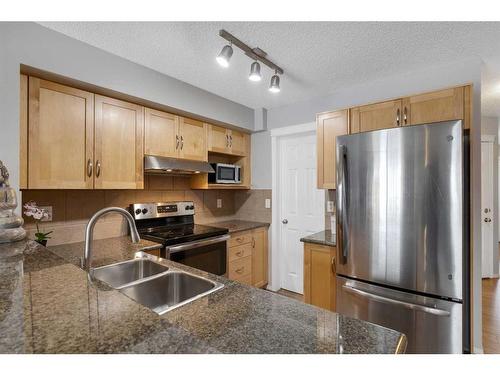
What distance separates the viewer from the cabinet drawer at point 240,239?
2898 millimetres

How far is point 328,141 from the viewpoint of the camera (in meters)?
2.46

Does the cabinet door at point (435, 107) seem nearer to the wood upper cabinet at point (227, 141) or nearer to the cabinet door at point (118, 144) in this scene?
the wood upper cabinet at point (227, 141)

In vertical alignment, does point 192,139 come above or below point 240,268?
above

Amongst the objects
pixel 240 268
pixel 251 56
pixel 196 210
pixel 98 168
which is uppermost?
pixel 251 56

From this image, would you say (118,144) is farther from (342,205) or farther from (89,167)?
(342,205)

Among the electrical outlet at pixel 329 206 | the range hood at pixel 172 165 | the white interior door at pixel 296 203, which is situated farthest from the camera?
the white interior door at pixel 296 203

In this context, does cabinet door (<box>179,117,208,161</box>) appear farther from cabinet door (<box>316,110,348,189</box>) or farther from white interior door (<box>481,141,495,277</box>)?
white interior door (<box>481,141,495,277</box>)

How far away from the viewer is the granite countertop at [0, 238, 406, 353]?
432 millimetres

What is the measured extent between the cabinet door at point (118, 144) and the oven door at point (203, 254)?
→ 0.69m

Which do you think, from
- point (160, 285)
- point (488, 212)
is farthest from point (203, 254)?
point (488, 212)

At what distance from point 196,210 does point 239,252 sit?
0.77m

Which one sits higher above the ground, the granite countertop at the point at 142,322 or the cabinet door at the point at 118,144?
the cabinet door at the point at 118,144

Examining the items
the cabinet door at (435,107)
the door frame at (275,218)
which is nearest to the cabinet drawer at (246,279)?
the door frame at (275,218)

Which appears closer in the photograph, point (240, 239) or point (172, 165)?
point (172, 165)
